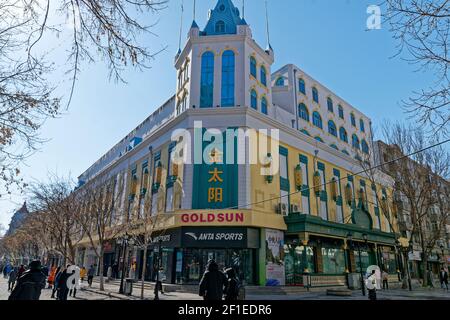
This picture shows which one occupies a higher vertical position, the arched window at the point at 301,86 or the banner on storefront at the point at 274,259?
the arched window at the point at 301,86

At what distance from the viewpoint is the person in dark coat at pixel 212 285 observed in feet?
22.8

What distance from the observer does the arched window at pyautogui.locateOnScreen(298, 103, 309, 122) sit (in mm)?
30484

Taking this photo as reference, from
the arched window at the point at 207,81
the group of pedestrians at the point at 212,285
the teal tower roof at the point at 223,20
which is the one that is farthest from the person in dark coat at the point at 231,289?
the teal tower roof at the point at 223,20

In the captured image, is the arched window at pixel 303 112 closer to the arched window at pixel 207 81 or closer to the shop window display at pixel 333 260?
the arched window at pixel 207 81

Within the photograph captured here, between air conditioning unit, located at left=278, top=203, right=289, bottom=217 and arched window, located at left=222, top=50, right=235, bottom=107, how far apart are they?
339 inches

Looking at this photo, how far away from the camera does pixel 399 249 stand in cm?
3256

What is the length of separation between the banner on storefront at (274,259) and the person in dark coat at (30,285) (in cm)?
1673

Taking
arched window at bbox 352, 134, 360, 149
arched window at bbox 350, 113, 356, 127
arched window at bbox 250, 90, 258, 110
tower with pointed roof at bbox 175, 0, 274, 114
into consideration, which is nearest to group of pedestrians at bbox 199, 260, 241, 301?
tower with pointed roof at bbox 175, 0, 274, 114

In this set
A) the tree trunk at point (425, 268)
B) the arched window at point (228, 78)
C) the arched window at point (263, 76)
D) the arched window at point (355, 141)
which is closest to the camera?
the arched window at point (228, 78)

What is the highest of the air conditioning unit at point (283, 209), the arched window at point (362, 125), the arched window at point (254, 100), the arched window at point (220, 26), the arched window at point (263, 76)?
the arched window at point (220, 26)

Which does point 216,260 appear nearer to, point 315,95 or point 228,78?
point 228,78
